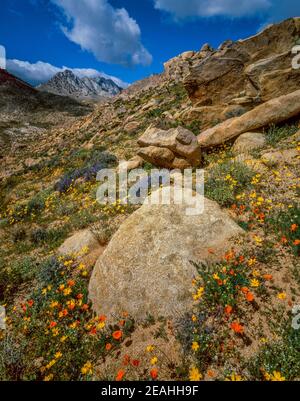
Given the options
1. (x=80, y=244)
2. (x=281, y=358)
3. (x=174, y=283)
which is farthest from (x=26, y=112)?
(x=281, y=358)

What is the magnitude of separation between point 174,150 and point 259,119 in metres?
3.09

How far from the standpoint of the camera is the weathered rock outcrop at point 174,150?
825 cm

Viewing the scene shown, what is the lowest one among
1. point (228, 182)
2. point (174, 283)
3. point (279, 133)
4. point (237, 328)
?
point (237, 328)

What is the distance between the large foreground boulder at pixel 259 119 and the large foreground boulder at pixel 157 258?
4.73 m

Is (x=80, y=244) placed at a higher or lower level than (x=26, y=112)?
lower

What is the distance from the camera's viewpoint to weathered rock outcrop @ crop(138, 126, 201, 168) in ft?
27.1

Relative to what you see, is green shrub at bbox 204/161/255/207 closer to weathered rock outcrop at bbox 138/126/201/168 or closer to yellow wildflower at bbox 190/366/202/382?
weathered rock outcrop at bbox 138/126/201/168

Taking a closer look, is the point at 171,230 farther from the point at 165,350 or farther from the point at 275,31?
the point at 275,31

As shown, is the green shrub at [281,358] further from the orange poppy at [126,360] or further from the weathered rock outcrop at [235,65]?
the weathered rock outcrop at [235,65]

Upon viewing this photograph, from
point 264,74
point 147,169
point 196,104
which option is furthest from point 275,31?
point 147,169

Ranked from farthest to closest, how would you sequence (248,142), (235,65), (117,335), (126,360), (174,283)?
(235,65) → (248,142) → (174,283) → (117,335) → (126,360)

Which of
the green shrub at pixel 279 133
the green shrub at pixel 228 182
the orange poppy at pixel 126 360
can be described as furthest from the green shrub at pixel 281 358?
the green shrub at pixel 279 133

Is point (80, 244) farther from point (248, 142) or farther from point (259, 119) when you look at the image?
point (259, 119)

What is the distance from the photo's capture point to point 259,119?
8.27 meters
